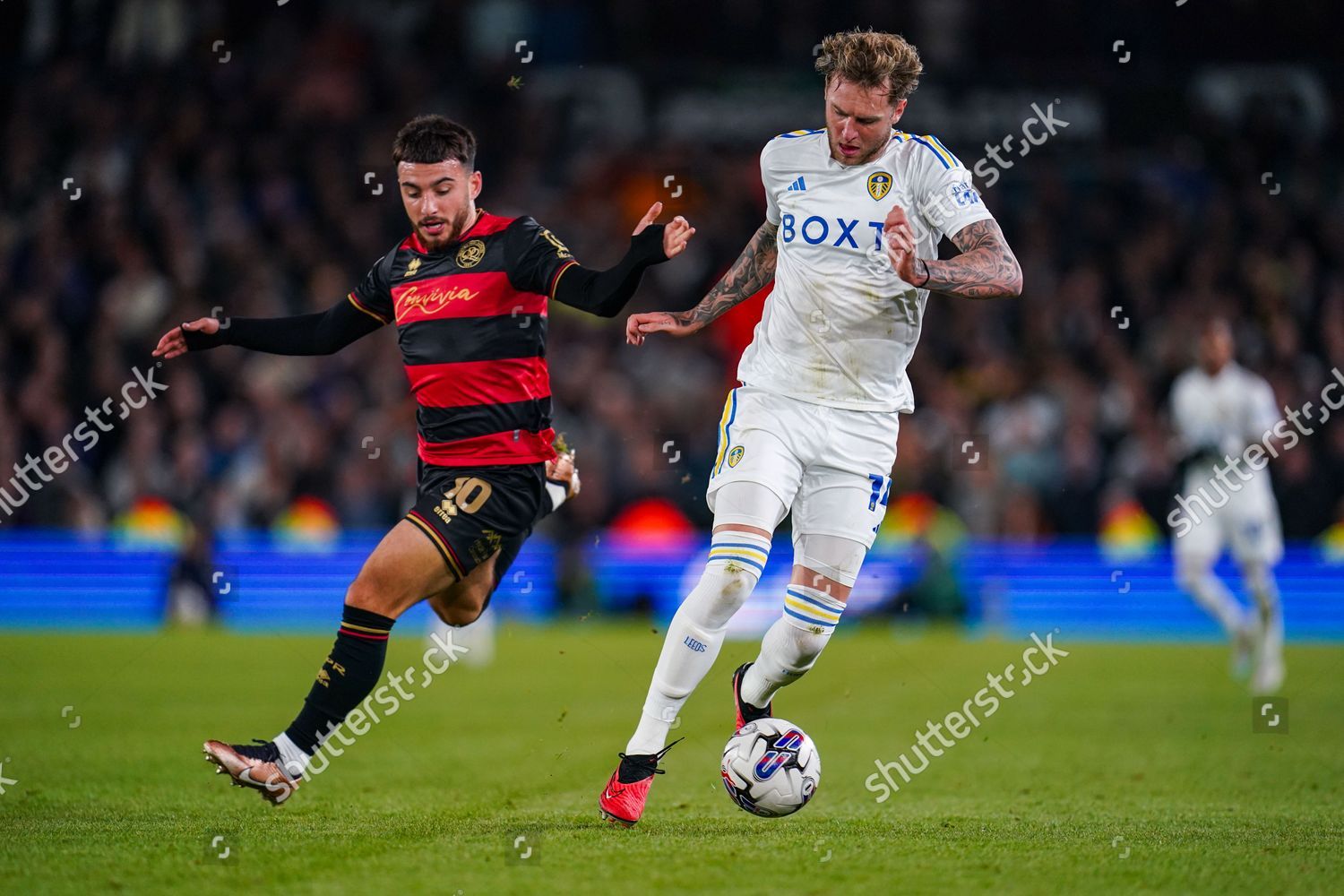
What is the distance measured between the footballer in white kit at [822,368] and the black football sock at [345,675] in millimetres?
1055

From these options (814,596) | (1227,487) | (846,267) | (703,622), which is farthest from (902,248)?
(1227,487)

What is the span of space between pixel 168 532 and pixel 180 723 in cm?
786

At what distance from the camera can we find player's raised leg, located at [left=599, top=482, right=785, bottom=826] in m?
5.91

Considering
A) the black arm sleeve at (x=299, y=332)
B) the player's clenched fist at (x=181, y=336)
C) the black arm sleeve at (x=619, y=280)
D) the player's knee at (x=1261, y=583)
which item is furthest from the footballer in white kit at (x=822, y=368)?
the player's knee at (x=1261, y=583)

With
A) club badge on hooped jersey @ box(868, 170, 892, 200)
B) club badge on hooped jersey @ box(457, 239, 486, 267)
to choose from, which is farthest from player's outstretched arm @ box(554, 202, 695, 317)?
club badge on hooped jersey @ box(868, 170, 892, 200)

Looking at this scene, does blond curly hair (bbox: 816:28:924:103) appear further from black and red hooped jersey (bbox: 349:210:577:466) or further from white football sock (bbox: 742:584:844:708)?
white football sock (bbox: 742:584:844:708)

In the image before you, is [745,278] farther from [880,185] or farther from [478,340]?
[478,340]

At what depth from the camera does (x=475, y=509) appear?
6188 millimetres

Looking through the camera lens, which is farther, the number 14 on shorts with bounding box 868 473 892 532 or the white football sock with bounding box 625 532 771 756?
the number 14 on shorts with bounding box 868 473 892 532

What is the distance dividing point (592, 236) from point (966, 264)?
13.3 m

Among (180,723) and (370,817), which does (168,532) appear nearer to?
(180,723)

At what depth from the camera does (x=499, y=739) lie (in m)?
9.05

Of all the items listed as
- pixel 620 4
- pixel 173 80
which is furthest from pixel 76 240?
pixel 620 4

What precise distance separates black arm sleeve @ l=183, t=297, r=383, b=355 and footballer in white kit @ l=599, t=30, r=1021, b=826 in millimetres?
1315
